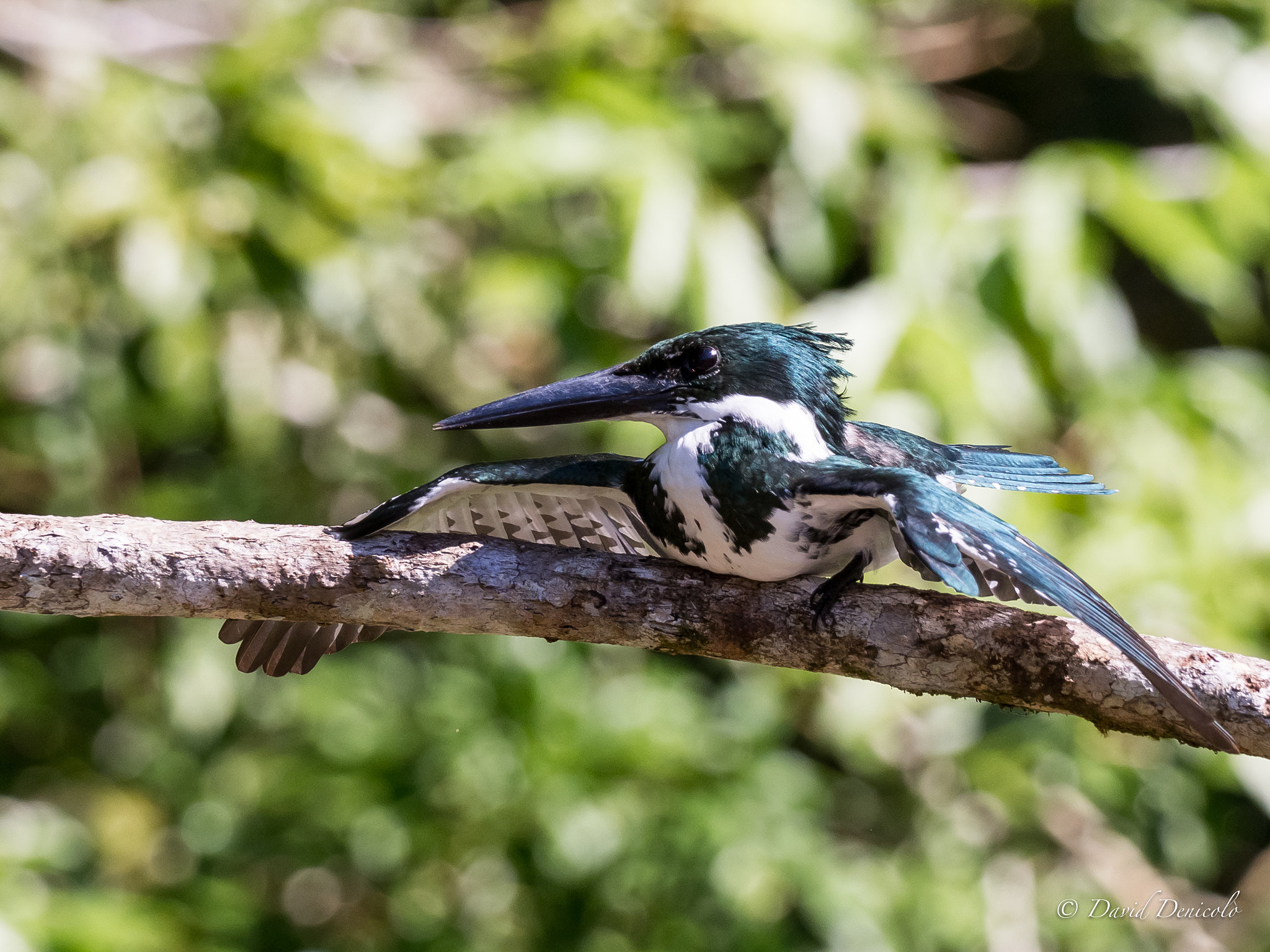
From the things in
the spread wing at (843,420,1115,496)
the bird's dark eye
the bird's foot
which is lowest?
the spread wing at (843,420,1115,496)

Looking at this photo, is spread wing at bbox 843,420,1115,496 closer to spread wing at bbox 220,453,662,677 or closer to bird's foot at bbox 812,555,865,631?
bird's foot at bbox 812,555,865,631

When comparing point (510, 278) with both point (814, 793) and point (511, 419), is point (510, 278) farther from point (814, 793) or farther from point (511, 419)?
point (814, 793)

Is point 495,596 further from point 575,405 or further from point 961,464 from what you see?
point 961,464

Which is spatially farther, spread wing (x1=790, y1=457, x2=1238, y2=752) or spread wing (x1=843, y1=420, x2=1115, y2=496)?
spread wing (x1=843, y1=420, x2=1115, y2=496)

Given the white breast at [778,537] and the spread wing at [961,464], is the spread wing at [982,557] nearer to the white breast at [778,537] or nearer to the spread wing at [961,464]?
the white breast at [778,537]

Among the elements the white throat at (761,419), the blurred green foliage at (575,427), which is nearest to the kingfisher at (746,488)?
the white throat at (761,419)

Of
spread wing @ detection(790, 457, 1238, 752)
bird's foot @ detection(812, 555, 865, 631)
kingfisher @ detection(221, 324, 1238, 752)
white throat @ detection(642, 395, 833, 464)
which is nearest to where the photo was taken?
spread wing @ detection(790, 457, 1238, 752)

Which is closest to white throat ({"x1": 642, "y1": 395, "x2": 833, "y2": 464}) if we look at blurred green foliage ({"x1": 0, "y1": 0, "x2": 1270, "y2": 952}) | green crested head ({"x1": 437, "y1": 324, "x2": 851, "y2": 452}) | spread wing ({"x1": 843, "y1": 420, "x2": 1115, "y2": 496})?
green crested head ({"x1": 437, "y1": 324, "x2": 851, "y2": 452})

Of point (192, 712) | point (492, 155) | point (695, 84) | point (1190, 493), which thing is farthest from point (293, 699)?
point (1190, 493)

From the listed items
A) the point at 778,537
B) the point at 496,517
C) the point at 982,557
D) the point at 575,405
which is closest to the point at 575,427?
the point at 496,517
